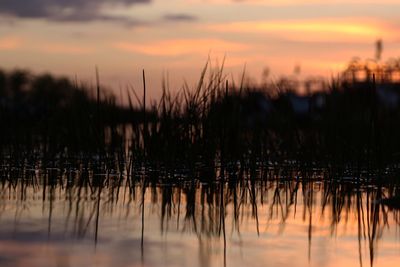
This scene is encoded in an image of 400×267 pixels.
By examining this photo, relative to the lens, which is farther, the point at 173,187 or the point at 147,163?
the point at 147,163

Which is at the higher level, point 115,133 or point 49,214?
point 115,133

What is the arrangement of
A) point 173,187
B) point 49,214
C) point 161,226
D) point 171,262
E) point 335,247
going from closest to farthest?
point 171,262 < point 335,247 < point 161,226 < point 49,214 < point 173,187

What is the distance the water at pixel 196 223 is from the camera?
2.99 meters

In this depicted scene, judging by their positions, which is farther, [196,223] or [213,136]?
[213,136]

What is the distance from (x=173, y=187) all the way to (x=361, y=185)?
1.22 meters

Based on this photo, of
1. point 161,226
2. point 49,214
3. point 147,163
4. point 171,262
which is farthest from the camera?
point 147,163

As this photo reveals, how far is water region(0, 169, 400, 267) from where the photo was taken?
9.82 ft

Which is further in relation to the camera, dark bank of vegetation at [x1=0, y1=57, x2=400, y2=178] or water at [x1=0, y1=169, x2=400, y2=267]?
dark bank of vegetation at [x1=0, y1=57, x2=400, y2=178]

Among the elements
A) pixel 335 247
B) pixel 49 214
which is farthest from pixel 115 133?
pixel 335 247

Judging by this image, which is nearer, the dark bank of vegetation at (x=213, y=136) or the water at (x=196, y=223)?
the water at (x=196, y=223)

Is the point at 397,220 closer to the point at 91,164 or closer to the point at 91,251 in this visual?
the point at 91,251

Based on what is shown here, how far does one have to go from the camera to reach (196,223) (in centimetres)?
384

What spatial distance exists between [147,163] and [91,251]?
114 inches

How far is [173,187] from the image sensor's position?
516 centimetres
